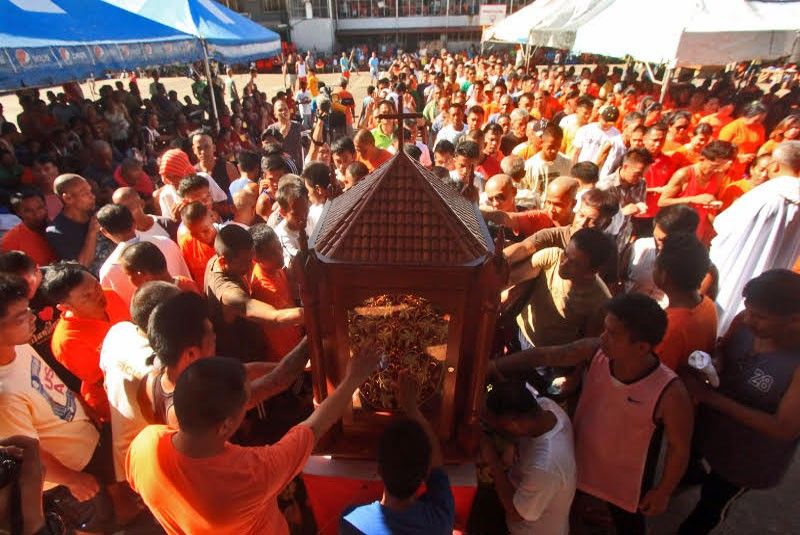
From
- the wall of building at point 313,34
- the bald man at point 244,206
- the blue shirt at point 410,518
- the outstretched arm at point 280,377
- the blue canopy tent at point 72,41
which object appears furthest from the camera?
the wall of building at point 313,34

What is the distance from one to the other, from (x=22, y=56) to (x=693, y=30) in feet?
22.9

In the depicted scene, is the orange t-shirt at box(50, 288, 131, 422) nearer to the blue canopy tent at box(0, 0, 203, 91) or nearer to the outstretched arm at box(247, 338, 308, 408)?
the outstretched arm at box(247, 338, 308, 408)

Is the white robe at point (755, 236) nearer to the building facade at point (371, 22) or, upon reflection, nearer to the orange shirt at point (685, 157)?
the orange shirt at point (685, 157)

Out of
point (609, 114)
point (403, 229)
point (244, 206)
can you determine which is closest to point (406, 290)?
point (403, 229)

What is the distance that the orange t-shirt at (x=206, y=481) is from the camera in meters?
1.40

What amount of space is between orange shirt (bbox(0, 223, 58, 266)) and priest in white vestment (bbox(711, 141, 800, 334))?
4.95 meters

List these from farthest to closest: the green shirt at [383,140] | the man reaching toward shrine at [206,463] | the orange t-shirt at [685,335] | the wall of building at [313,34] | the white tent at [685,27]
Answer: the wall of building at [313,34]
the green shirt at [383,140]
the white tent at [685,27]
the orange t-shirt at [685,335]
the man reaching toward shrine at [206,463]

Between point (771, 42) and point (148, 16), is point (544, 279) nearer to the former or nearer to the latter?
point (148, 16)

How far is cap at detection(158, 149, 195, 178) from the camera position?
4.16 meters

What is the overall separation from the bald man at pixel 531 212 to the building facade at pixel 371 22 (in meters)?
35.1

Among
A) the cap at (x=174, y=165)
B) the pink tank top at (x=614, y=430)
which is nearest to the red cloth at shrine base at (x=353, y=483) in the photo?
the pink tank top at (x=614, y=430)

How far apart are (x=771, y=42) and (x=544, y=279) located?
8064 millimetres

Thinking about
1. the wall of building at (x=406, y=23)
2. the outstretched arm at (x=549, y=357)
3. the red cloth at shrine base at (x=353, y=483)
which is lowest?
the red cloth at shrine base at (x=353, y=483)

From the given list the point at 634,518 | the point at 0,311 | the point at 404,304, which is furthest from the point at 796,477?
the point at 0,311
